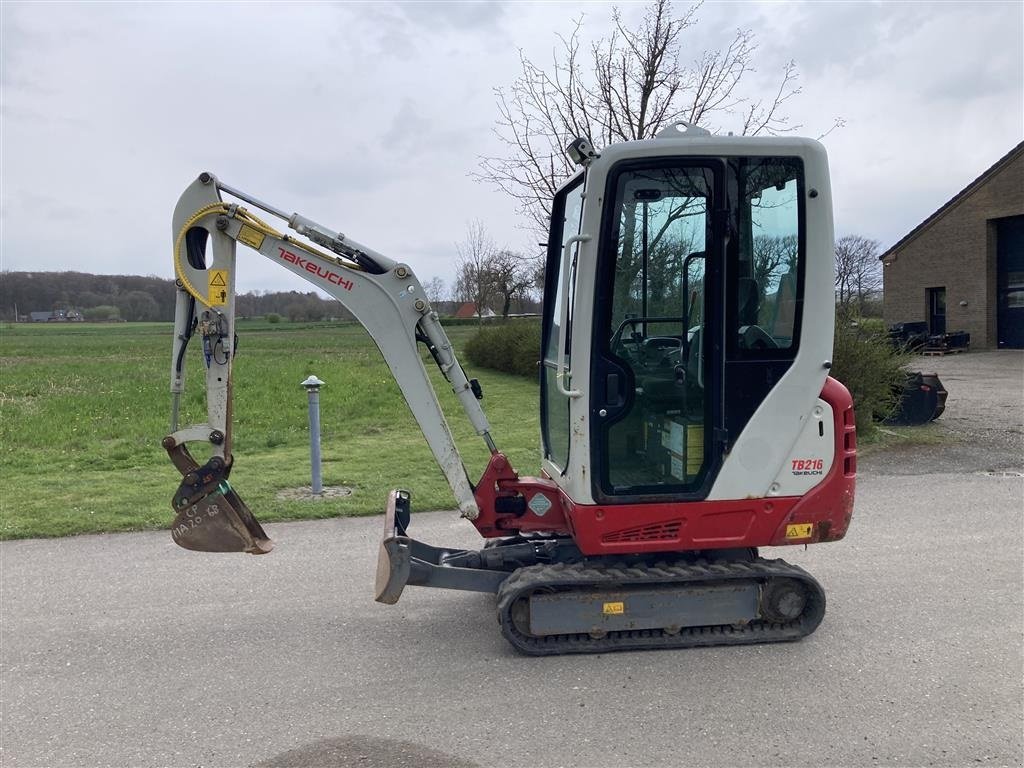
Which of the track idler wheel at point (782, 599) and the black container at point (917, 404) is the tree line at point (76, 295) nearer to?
the black container at point (917, 404)

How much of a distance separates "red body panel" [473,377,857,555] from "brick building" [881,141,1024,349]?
29228mm

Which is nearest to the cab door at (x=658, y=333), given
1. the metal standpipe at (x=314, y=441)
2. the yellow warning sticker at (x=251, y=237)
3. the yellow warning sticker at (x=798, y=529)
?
the yellow warning sticker at (x=798, y=529)

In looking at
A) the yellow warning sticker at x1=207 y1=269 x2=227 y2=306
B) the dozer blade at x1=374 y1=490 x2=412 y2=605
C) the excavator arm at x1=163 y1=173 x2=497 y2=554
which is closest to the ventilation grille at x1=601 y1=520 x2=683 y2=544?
the dozer blade at x1=374 y1=490 x2=412 y2=605

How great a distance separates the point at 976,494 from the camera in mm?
7637

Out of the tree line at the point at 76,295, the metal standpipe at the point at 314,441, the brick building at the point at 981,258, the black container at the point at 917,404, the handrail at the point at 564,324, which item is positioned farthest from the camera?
the tree line at the point at 76,295

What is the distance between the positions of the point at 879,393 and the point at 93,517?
928cm

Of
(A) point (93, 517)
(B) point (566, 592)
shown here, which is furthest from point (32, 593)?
(B) point (566, 592)

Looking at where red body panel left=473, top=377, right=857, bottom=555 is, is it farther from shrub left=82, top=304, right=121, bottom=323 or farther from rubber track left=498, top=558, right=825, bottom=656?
shrub left=82, top=304, right=121, bottom=323

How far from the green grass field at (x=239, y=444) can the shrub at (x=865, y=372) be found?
4.21 meters

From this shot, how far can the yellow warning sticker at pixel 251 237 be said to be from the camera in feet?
14.9

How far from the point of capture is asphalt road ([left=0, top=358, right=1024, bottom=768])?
3490 millimetres

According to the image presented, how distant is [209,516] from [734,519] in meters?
3.00

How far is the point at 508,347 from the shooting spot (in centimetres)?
2292

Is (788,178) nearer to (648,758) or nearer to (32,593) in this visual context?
(648,758)
